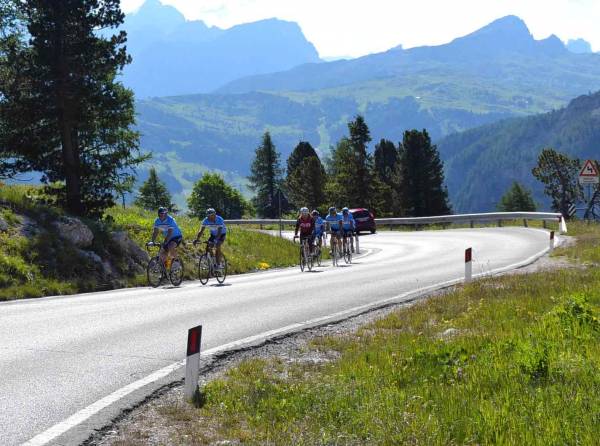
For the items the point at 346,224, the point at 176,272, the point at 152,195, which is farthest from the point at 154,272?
the point at 152,195

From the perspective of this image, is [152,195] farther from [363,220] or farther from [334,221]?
[334,221]

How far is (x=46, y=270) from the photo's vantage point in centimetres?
1579

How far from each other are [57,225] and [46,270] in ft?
6.76

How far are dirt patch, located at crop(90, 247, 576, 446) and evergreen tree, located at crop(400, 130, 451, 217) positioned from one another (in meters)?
74.0

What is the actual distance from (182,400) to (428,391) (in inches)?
87.6

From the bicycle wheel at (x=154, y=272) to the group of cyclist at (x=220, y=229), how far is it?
25 cm

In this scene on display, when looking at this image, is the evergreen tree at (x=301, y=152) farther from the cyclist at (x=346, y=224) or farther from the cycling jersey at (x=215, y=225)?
the cycling jersey at (x=215, y=225)

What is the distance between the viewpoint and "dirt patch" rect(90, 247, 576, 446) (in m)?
4.96

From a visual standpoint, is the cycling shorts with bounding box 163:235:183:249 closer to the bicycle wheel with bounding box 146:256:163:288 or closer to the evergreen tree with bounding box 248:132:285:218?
the bicycle wheel with bounding box 146:256:163:288

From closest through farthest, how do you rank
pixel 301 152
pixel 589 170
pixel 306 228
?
1. pixel 306 228
2. pixel 589 170
3. pixel 301 152

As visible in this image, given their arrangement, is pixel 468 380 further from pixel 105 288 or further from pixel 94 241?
pixel 94 241

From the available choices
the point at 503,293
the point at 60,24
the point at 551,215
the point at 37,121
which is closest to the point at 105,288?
the point at 37,121

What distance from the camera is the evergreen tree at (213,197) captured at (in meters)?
103

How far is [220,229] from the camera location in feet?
58.5
